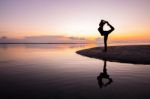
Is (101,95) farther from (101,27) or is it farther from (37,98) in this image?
(101,27)

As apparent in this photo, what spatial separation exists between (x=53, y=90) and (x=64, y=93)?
0.69m

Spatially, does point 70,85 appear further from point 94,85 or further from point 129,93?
point 129,93

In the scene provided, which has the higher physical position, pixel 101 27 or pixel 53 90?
pixel 101 27

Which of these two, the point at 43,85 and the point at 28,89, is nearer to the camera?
the point at 28,89

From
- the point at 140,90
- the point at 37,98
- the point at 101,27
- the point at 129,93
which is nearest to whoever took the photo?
the point at 37,98

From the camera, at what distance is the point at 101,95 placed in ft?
23.2

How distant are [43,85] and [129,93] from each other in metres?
4.10

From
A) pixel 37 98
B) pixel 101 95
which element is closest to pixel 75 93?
pixel 101 95

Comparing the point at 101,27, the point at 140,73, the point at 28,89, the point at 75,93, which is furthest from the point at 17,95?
the point at 101,27

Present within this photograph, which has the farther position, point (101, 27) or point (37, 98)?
point (101, 27)

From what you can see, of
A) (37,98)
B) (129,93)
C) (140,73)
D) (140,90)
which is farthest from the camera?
(140,73)

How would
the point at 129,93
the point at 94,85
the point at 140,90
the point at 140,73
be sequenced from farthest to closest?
the point at 140,73, the point at 94,85, the point at 140,90, the point at 129,93

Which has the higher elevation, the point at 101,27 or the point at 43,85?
the point at 101,27

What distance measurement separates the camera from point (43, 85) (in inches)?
348
